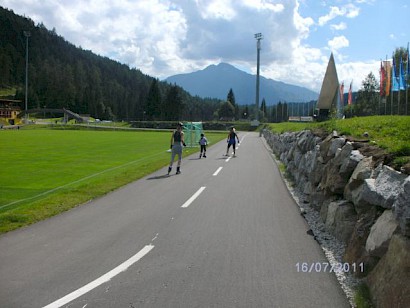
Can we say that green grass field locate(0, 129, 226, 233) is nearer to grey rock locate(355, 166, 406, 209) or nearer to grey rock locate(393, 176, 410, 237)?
grey rock locate(355, 166, 406, 209)

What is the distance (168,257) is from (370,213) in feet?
10.3

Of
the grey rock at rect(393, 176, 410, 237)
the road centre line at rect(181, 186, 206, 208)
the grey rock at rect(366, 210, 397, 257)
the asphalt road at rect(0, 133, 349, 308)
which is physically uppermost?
the grey rock at rect(393, 176, 410, 237)

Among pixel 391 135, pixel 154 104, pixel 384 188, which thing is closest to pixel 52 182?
pixel 391 135

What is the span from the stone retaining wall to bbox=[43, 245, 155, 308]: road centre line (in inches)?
127

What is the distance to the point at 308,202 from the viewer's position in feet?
34.2

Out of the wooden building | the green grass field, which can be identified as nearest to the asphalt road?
the green grass field

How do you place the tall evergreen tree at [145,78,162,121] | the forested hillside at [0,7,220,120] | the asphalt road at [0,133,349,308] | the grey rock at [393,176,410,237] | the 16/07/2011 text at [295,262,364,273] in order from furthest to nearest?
the forested hillside at [0,7,220,120] < the tall evergreen tree at [145,78,162,121] < the 16/07/2011 text at [295,262,364,273] < the asphalt road at [0,133,349,308] < the grey rock at [393,176,410,237]

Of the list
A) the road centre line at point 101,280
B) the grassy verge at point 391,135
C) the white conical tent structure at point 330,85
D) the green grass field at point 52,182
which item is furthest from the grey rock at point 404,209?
the white conical tent structure at point 330,85

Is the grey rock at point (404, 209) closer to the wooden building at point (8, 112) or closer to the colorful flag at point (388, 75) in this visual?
the colorful flag at point (388, 75)

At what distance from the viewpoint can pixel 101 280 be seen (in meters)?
5.27

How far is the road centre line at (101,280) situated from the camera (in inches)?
183

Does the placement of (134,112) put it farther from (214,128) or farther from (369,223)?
(369,223)

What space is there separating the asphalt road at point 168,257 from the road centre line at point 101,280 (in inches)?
0.5

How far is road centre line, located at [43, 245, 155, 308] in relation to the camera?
15.2ft
